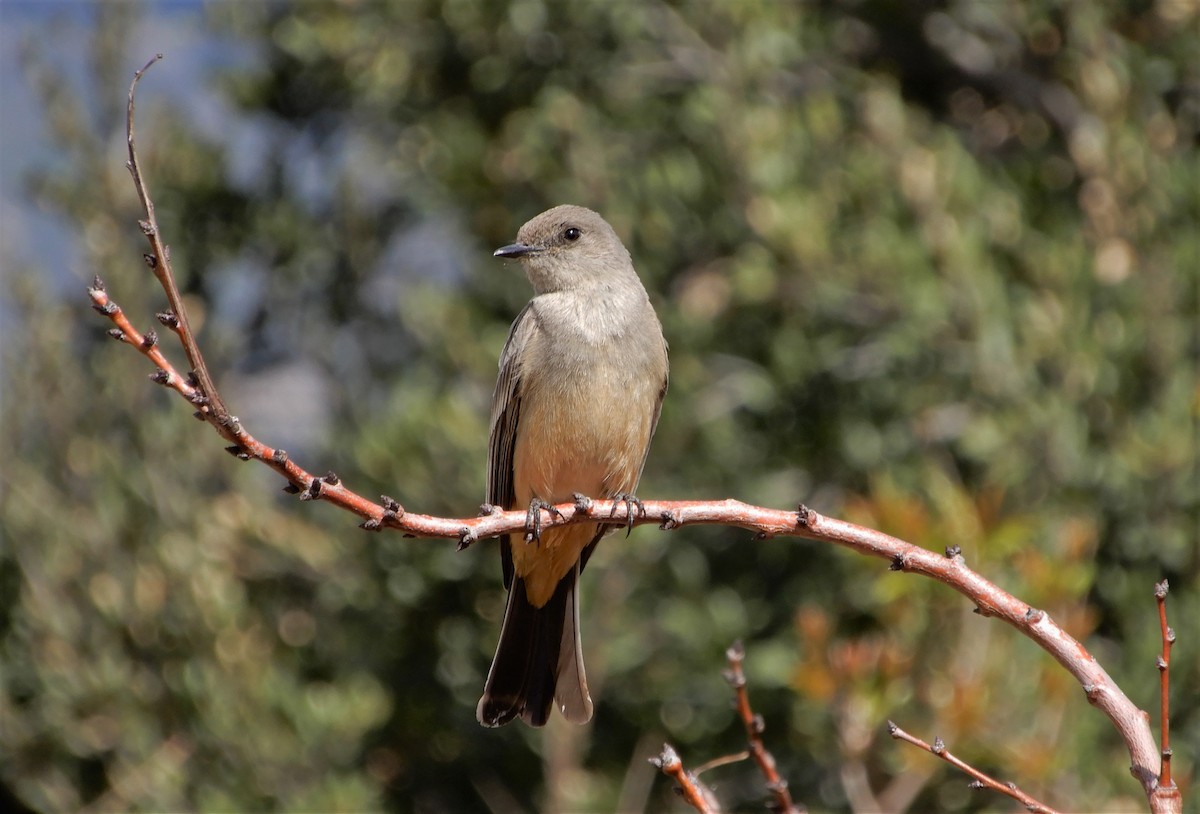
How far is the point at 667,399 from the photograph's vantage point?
6234 mm

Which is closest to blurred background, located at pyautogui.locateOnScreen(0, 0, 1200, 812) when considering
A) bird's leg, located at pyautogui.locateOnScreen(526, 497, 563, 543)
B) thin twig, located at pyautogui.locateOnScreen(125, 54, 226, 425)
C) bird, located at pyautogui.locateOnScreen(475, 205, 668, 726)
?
bird, located at pyautogui.locateOnScreen(475, 205, 668, 726)

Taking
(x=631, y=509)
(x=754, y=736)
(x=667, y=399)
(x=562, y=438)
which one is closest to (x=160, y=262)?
(x=754, y=736)

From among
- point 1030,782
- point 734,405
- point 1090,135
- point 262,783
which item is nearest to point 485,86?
point 734,405

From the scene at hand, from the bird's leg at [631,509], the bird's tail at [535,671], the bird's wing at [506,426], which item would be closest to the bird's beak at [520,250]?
the bird's wing at [506,426]

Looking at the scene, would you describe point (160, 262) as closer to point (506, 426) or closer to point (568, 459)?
point (568, 459)

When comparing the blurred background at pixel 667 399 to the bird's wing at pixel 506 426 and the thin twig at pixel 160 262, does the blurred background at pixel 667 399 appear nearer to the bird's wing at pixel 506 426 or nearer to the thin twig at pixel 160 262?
the bird's wing at pixel 506 426

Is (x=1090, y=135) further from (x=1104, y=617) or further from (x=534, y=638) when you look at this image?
(x=534, y=638)

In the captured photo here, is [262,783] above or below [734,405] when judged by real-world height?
below

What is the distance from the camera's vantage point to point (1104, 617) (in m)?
5.95

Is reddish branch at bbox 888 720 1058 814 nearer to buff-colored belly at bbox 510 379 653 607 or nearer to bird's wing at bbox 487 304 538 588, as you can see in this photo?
buff-colored belly at bbox 510 379 653 607

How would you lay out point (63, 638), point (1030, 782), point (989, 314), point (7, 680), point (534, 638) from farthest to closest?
point (7, 680) → point (63, 638) → point (989, 314) → point (1030, 782) → point (534, 638)

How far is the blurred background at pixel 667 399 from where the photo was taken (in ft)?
18.5

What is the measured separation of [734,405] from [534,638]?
9.02 feet

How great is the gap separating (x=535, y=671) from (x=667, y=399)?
2.57m
